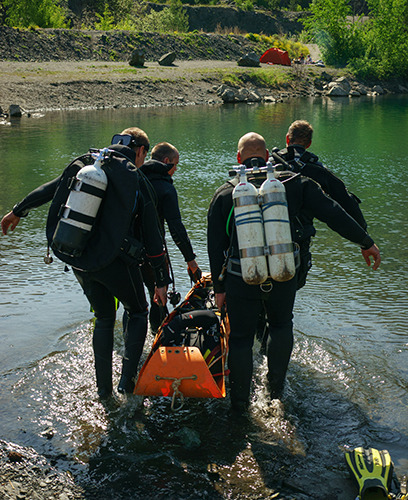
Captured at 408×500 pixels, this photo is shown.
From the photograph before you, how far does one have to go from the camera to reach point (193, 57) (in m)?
52.1

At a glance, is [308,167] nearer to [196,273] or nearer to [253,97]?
[196,273]

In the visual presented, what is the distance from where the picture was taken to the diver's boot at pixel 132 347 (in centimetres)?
461

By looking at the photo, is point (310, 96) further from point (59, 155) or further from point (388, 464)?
point (388, 464)

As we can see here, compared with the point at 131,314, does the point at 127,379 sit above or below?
below

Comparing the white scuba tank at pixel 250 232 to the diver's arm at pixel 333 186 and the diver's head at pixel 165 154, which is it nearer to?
the diver's arm at pixel 333 186

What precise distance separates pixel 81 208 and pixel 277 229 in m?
1.34

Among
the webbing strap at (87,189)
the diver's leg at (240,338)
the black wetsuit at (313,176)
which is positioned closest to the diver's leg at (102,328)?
the webbing strap at (87,189)

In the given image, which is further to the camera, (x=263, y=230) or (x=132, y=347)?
(x=132, y=347)

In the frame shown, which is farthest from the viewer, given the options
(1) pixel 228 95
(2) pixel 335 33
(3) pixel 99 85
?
(2) pixel 335 33

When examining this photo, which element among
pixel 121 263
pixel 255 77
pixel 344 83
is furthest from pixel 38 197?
pixel 344 83

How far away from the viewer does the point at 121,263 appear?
4367 millimetres

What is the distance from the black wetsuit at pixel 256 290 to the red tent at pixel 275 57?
51472mm

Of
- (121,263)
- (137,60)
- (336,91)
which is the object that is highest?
(137,60)

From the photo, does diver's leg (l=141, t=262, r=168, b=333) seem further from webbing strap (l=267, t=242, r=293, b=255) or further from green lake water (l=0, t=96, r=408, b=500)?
webbing strap (l=267, t=242, r=293, b=255)
